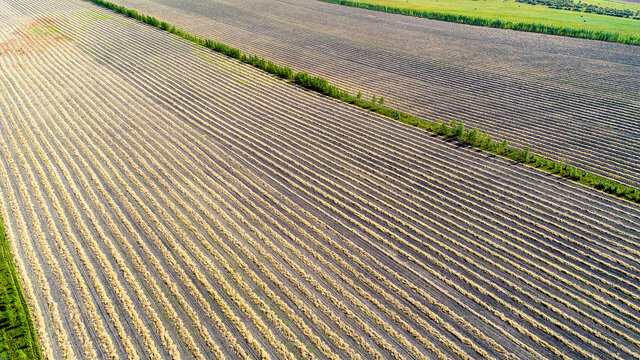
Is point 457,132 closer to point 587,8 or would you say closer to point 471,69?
point 471,69

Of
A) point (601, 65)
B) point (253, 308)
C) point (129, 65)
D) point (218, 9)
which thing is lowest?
point (253, 308)

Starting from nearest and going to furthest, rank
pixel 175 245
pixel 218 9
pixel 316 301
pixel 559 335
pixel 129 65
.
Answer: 1. pixel 559 335
2. pixel 316 301
3. pixel 175 245
4. pixel 129 65
5. pixel 218 9

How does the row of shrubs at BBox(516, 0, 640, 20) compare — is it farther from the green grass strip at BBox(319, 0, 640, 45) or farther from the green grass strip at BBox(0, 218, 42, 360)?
the green grass strip at BBox(0, 218, 42, 360)

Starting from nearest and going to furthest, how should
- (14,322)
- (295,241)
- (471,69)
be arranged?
(14,322) < (295,241) < (471,69)

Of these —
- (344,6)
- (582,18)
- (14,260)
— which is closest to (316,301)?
(14,260)

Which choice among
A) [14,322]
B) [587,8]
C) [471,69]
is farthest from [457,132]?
[587,8]

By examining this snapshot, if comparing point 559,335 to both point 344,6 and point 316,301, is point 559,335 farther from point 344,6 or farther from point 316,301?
point 344,6
